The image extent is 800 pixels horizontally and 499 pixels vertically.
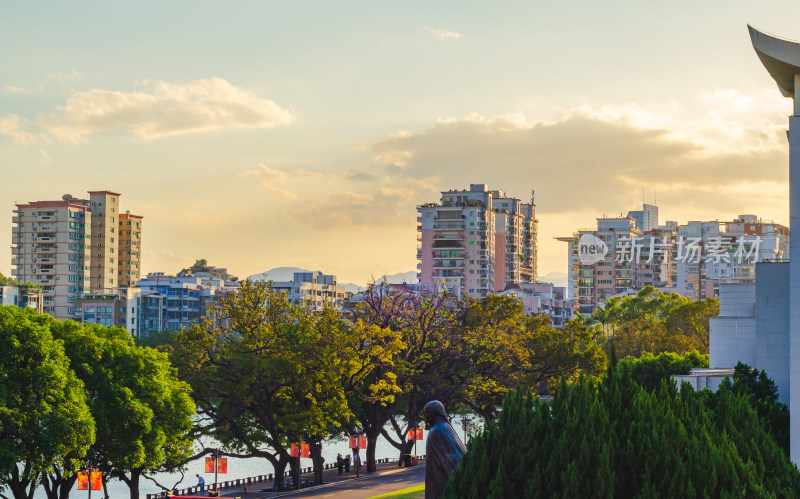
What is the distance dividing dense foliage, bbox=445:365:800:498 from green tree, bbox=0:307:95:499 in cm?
2407

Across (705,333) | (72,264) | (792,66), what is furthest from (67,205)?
(792,66)

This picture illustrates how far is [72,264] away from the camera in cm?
15725

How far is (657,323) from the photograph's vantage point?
9675 centimetres

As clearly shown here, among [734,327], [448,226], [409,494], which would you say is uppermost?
[448,226]

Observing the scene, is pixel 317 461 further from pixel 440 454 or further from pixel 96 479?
pixel 440 454

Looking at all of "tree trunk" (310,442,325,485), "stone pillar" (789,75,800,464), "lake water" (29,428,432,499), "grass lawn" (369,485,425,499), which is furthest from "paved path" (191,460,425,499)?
"stone pillar" (789,75,800,464)

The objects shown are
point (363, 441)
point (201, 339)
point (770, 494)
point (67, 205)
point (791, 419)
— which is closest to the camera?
point (770, 494)

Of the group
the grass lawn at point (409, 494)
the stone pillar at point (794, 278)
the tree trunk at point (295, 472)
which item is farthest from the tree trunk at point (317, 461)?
the stone pillar at point (794, 278)

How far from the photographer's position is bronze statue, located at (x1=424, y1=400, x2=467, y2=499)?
18.2 meters

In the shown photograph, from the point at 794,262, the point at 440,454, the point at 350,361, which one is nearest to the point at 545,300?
the point at 350,361

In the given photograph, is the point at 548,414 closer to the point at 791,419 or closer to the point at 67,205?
the point at 791,419

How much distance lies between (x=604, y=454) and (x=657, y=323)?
270 ft

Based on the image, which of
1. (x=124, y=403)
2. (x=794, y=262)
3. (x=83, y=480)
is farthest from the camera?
(x=83, y=480)

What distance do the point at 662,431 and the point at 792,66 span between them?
58.5 feet
